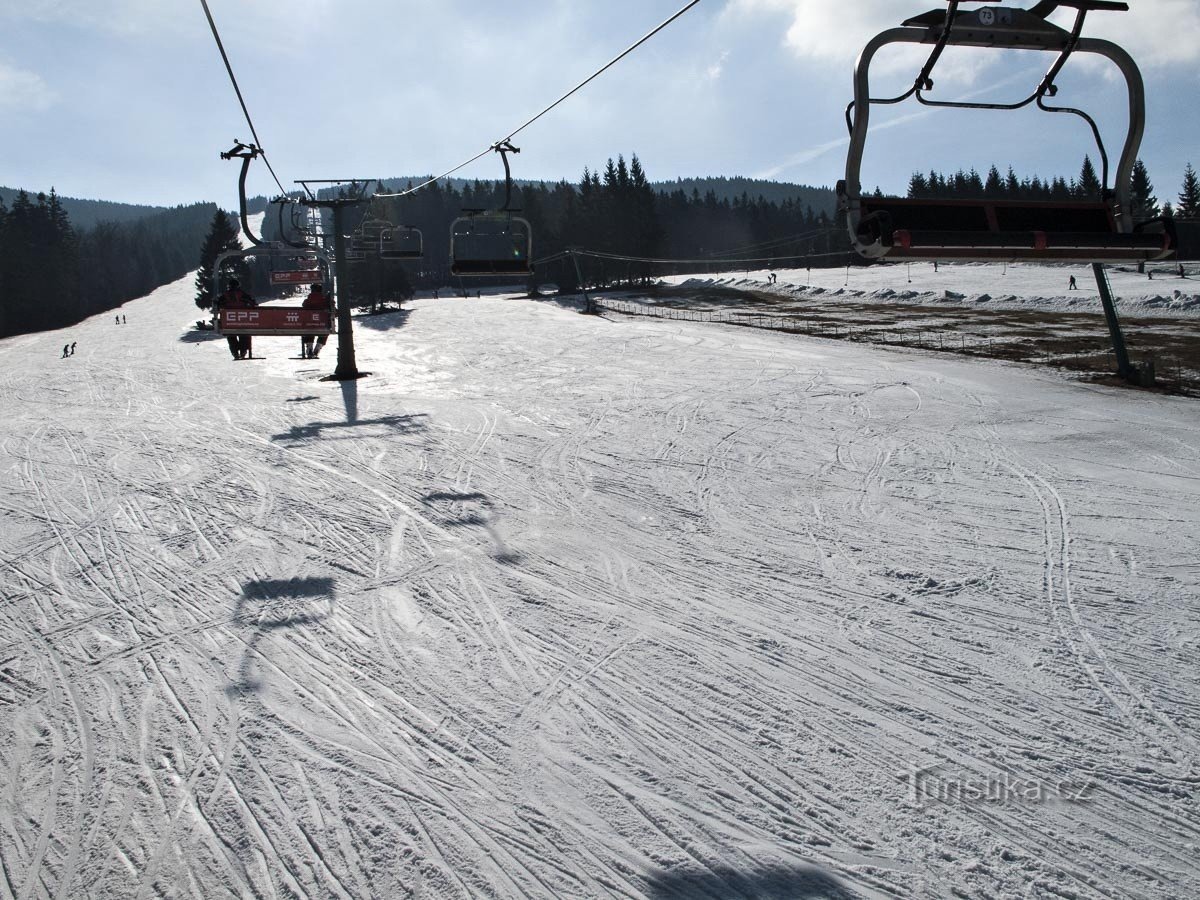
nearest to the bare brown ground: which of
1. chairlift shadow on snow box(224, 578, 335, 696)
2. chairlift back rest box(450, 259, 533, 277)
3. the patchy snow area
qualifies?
the patchy snow area

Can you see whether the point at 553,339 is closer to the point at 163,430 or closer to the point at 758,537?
the point at 163,430

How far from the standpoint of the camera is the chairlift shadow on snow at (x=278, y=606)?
22.1ft

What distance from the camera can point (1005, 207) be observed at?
17.3 feet

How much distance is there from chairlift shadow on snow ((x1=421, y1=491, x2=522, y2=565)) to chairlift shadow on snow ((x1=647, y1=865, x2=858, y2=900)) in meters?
4.84

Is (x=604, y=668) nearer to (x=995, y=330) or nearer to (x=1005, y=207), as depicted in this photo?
(x=1005, y=207)

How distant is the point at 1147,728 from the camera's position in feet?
17.0

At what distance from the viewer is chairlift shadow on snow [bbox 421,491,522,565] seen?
885cm

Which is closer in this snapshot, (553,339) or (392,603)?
(392,603)

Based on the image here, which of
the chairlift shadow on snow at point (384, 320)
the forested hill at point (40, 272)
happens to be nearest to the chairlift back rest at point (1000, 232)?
the chairlift shadow on snow at point (384, 320)

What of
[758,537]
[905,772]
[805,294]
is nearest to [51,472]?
[758,537]

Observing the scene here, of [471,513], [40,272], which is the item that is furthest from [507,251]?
[40,272]

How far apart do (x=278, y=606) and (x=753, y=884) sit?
5.20 m

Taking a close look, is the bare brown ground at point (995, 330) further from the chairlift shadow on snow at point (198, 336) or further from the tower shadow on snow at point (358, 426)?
the chairlift shadow on snow at point (198, 336)

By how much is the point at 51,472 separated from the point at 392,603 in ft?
28.6
